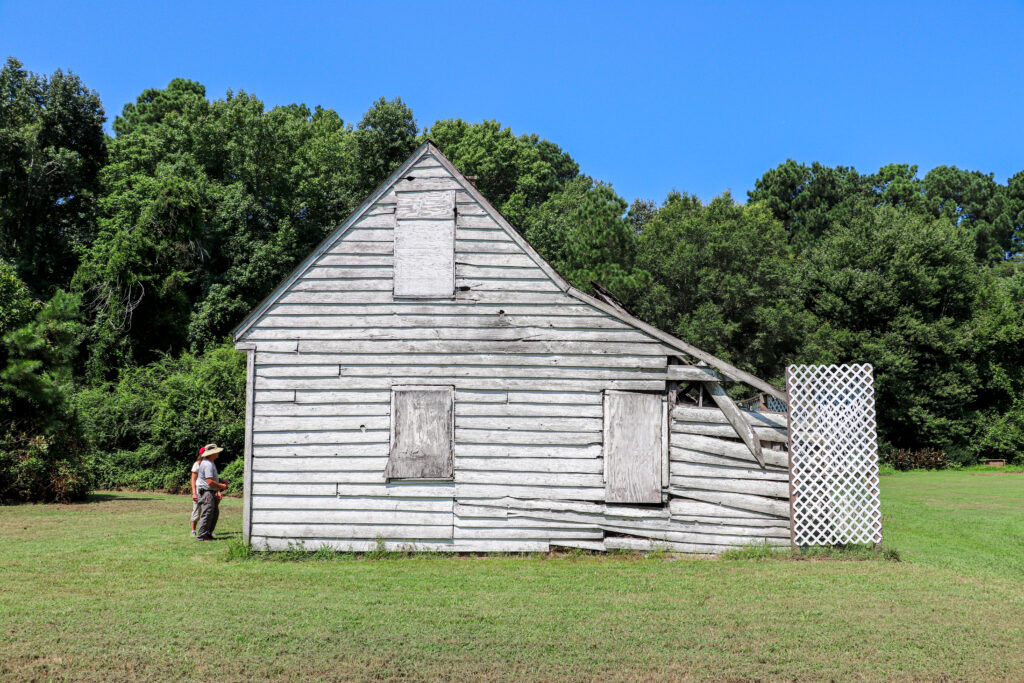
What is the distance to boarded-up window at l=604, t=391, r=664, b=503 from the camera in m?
11.8

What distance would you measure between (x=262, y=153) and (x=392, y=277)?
34.3 m

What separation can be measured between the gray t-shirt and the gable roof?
2.78 meters

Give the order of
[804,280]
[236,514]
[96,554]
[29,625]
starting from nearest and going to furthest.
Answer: [29,625]
[96,554]
[236,514]
[804,280]

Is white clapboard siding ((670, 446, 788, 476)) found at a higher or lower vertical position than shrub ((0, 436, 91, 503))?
higher

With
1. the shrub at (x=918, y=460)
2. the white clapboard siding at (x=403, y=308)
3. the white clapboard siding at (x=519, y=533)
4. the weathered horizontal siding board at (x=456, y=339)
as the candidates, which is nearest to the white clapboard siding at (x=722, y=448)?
the weathered horizontal siding board at (x=456, y=339)

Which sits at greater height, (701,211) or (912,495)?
(701,211)

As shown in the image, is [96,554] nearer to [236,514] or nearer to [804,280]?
[236,514]

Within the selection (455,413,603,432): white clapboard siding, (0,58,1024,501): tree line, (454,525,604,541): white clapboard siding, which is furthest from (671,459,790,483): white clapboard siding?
(0,58,1024,501): tree line

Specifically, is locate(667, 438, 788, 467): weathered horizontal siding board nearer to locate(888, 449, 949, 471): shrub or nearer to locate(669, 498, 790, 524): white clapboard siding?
locate(669, 498, 790, 524): white clapboard siding

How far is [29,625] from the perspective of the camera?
25.4ft

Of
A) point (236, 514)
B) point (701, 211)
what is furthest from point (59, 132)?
point (701, 211)

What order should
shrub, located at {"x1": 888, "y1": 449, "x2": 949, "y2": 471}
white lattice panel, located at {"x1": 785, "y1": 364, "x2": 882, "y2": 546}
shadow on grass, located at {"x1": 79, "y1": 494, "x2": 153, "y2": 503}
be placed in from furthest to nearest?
shrub, located at {"x1": 888, "y1": 449, "x2": 949, "y2": 471} → shadow on grass, located at {"x1": 79, "y1": 494, "x2": 153, "y2": 503} → white lattice panel, located at {"x1": 785, "y1": 364, "x2": 882, "y2": 546}

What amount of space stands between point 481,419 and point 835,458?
207 inches

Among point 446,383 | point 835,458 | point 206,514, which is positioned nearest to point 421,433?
point 446,383
